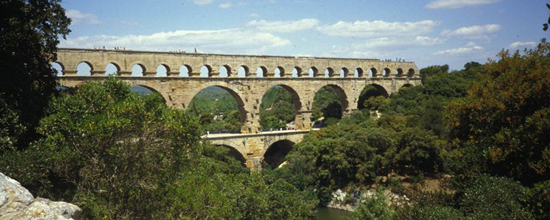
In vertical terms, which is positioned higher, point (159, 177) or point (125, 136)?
point (125, 136)

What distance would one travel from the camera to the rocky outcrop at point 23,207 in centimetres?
721

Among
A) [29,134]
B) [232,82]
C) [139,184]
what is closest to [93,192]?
[139,184]

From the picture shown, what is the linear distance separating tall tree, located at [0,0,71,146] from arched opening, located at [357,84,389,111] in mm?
25496

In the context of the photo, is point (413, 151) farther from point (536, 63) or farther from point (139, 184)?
point (139, 184)

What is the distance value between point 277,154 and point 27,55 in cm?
2109

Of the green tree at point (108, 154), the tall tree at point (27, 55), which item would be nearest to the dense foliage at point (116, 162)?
the green tree at point (108, 154)

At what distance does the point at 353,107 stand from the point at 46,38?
78.4 feet

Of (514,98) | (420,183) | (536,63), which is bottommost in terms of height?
(420,183)

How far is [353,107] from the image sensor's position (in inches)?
1377

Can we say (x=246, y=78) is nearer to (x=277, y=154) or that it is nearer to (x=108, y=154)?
(x=277, y=154)

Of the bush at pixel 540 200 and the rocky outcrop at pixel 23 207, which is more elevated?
the rocky outcrop at pixel 23 207

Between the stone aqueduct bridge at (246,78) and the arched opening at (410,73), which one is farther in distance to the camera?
the arched opening at (410,73)

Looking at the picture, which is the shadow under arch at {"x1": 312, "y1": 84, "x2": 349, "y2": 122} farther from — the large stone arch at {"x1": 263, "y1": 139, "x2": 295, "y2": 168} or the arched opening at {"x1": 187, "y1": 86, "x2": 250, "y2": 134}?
the arched opening at {"x1": 187, "y1": 86, "x2": 250, "y2": 134}

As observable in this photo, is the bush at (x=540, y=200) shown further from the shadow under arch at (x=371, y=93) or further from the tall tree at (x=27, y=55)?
the shadow under arch at (x=371, y=93)
